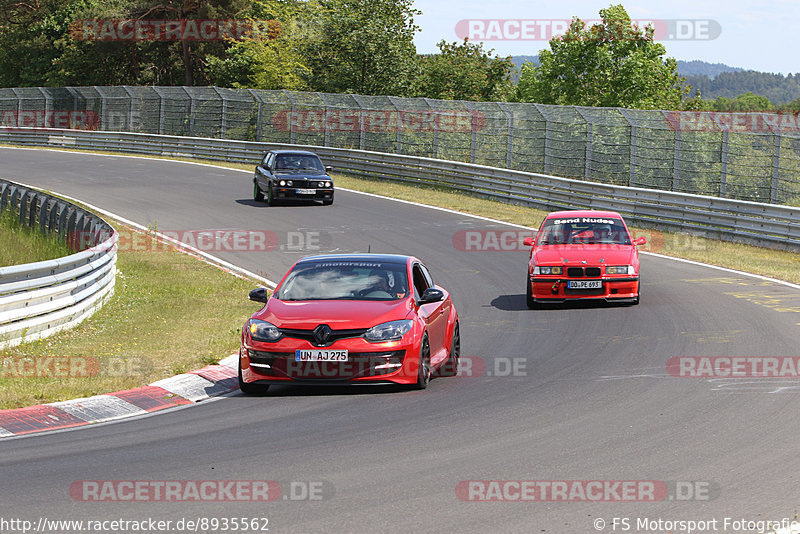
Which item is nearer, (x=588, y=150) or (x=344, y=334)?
(x=344, y=334)

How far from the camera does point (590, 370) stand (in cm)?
1177

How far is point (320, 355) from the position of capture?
10.2m

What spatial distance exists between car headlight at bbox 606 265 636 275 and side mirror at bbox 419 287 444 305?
6164mm

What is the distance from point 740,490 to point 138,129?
46181 mm

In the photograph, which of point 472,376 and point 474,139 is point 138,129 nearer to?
point 474,139

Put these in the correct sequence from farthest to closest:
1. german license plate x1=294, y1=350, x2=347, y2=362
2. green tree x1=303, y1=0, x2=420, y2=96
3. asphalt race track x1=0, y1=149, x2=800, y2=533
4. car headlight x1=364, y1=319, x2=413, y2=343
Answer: green tree x1=303, y1=0, x2=420, y2=96 → car headlight x1=364, y1=319, x2=413, y2=343 → german license plate x1=294, y1=350, x2=347, y2=362 → asphalt race track x1=0, y1=149, x2=800, y2=533

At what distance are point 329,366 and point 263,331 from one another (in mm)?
762

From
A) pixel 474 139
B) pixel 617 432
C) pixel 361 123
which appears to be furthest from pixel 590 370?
pixel 361 123

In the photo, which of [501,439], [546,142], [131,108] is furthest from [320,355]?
[131,108]

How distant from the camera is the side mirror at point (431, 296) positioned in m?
11.0

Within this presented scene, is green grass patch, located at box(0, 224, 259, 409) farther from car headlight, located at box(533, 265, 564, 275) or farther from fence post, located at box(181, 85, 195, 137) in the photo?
fence post, located at box(181, 85, 195, 137)

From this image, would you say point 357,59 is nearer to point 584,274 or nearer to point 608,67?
point 608,67

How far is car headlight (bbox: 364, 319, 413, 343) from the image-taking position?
10.3 metres

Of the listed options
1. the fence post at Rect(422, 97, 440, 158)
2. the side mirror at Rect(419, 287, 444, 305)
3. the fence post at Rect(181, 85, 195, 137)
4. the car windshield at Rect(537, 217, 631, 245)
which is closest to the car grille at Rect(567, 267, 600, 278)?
the car windshield at Rect(537, 217, 631, 245)
